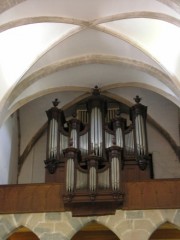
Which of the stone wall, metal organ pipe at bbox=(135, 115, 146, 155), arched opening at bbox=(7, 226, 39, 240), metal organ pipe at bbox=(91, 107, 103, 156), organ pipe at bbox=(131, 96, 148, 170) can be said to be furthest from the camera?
arched opening at bbox=(7, 226, 39, 240)

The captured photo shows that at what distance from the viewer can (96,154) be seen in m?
12.3

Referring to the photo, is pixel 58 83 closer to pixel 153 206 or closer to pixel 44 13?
pixel 44 13

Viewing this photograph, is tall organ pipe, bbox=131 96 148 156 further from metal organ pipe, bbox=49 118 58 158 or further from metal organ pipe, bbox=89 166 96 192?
metal organ pipe, bbox=49 118 58 158

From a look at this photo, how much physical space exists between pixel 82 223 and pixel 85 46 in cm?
448

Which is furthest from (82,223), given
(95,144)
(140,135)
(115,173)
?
(140,135)

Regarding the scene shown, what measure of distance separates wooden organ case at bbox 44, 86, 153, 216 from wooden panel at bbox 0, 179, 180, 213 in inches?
10.3

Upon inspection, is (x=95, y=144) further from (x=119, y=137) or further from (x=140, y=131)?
(x=140, y=131)

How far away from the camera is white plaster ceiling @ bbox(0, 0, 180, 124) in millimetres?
10469

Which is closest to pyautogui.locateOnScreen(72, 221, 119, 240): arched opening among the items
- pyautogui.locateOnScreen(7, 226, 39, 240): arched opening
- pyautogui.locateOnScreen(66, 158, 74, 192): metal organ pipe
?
pyautogui.locateOnScreen(7, 226, 39, 240): arched opening

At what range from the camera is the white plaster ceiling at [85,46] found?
10.5 meters

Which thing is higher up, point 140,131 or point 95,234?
point 140,131

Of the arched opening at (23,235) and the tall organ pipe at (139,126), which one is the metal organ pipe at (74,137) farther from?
the arched opening at (23,235)

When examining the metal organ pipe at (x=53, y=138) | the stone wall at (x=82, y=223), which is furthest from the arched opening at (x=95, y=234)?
the metal organ pipe at (x=53, y=138)

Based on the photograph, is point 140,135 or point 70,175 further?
point 140,135
